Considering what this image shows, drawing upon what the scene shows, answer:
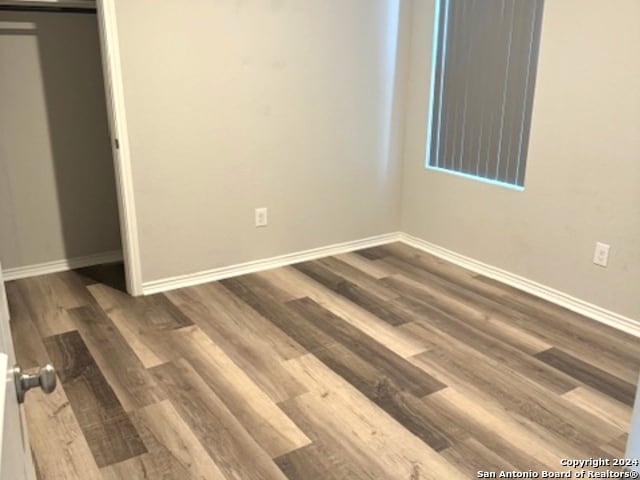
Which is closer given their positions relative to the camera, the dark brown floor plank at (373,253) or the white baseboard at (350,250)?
the white baseboard at (350,250)

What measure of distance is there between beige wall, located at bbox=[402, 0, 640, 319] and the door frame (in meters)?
2.11

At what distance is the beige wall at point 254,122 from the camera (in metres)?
3.16

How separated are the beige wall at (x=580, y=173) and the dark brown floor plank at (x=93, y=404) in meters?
2.42

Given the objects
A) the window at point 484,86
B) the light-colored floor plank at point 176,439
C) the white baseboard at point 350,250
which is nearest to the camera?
the light-colored floor plank at point 176,439

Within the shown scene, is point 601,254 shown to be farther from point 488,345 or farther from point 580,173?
point 488,345

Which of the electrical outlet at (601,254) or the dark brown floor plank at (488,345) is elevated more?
the electrical outlet at (601,254)

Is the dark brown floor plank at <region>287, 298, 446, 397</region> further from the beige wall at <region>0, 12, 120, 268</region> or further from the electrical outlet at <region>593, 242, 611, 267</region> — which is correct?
the beige wall at <region>0, 12, 120, 268</region>

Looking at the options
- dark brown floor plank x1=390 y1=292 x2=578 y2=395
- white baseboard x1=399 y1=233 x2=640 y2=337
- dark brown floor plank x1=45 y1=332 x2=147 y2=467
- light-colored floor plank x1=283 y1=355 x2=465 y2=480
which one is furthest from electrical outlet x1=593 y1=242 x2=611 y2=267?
dark brown floor plank x1=45 y1=332 x2=147 y2=467

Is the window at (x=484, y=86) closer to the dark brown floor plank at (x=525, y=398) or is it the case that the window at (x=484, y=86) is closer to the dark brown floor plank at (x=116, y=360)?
the dark brown floor plank at (x=525, y=398)

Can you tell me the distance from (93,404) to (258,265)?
162 centimetres

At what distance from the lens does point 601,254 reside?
3.04 meters

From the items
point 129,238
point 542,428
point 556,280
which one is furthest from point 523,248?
point 129,238

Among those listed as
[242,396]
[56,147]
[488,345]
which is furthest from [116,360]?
[488,345]

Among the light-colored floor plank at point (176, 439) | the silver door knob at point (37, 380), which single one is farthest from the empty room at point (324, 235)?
the silver door knob at point (37, 380)
